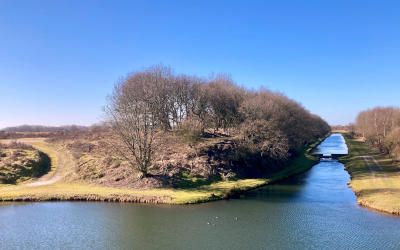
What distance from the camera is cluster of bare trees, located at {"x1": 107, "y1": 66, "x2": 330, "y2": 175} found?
6675 cm

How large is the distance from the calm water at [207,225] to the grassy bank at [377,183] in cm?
223

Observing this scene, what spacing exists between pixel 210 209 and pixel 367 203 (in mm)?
20315

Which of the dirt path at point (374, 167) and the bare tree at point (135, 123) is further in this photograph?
the dirt path at point (374, 167)

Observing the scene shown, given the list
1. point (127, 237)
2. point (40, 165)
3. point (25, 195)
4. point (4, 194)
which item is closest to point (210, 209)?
point (127, 237)

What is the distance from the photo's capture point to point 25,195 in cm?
5566

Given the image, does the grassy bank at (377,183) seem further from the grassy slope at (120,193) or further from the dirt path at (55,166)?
the dirt path at (55,166)

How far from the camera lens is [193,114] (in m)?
96.0

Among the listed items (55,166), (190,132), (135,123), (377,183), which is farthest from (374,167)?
(55,166)

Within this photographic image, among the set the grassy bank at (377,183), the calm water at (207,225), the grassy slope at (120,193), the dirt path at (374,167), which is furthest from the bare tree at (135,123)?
the dirt path at (374,167)

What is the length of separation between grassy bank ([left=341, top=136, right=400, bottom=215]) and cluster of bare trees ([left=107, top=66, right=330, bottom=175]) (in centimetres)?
1586

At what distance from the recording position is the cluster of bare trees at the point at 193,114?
66.8 m

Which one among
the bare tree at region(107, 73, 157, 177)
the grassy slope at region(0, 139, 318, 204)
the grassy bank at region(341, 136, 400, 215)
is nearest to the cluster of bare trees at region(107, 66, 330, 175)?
the bare tree at region(107, 73, 157, 177)

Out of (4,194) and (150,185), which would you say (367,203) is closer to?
(150,185)

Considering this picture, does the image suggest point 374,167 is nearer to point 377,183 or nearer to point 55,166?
point 377,183
